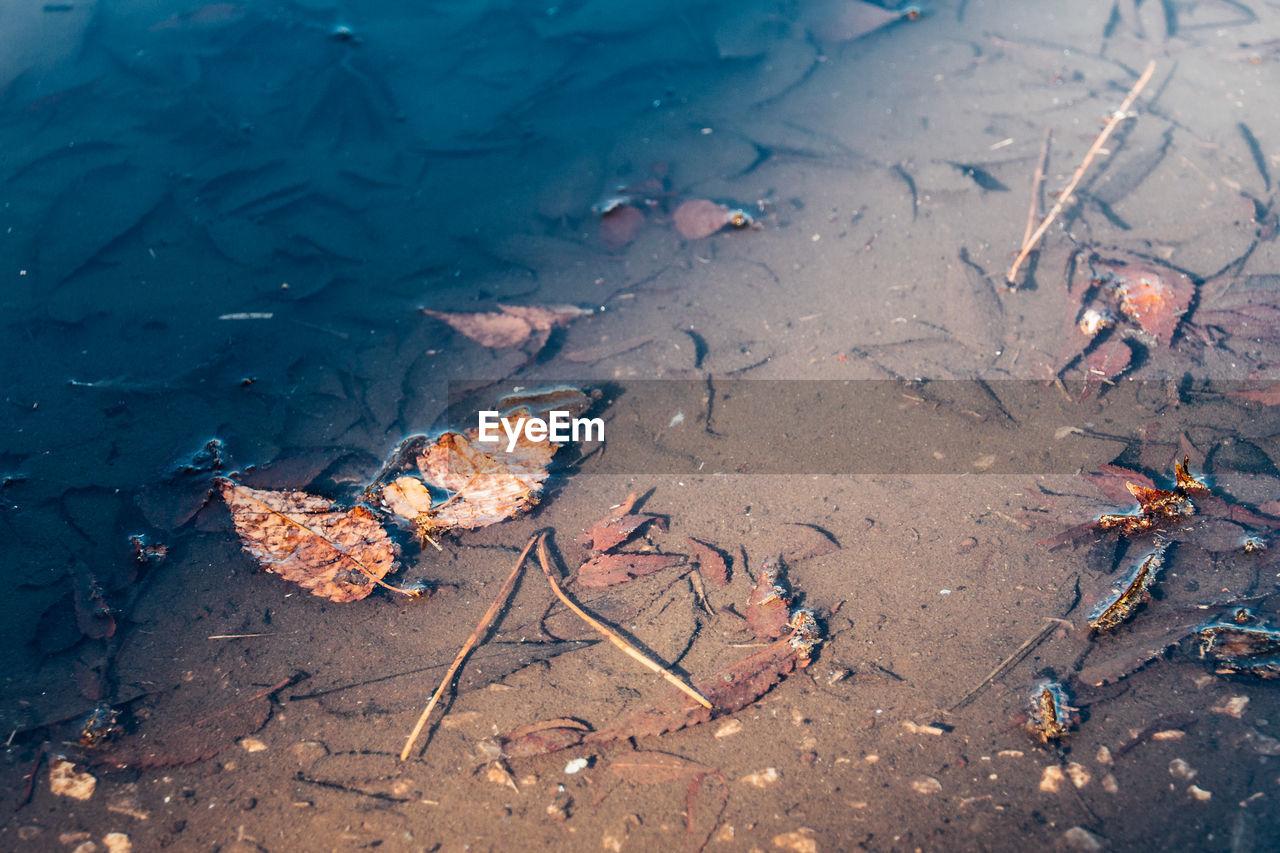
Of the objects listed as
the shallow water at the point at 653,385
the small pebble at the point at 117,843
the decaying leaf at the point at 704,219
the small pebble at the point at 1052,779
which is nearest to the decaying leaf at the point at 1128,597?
the shallow water at the point at 653,385

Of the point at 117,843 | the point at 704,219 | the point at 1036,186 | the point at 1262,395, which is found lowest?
the point at 117,843

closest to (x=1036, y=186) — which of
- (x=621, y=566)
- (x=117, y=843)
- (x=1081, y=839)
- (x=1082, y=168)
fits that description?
(x=1082, y=168)

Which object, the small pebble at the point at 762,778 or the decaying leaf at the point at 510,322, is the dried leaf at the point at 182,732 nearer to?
the small pebble at the point at 762,778

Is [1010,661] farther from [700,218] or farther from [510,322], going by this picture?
[700,218]

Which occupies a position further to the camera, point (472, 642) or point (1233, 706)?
point (472, 642)

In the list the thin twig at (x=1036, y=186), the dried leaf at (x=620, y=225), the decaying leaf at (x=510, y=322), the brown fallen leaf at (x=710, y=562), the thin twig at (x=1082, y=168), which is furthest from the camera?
the dried leaf at (x=620, y=225)

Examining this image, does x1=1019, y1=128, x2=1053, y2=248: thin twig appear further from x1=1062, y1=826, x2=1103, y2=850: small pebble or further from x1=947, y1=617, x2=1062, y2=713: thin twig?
x1=1062, y1=826, x2=1103, y2=850: small pebble

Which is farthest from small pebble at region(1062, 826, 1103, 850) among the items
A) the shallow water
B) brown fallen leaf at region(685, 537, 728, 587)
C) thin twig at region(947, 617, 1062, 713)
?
brown fallen leaf at region(685, 537, 728, 587)
